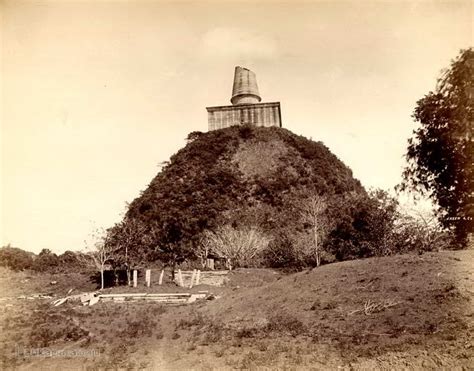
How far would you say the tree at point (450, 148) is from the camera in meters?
12.0

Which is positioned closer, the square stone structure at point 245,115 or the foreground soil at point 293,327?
the foreground soil at point 293,327

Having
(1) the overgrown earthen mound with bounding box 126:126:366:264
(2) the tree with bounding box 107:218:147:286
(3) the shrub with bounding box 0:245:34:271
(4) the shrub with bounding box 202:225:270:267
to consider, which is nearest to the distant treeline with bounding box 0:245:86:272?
(3) the shrub with bounding box 0:245:34:271

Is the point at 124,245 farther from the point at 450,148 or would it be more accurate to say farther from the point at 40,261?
the point at 450,148

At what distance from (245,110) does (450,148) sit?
5017 cm

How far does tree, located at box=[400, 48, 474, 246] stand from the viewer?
39.3 ft

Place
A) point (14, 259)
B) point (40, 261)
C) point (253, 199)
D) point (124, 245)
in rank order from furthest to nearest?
point (253, 199)
point (40, 261)
point (14, 259)
point (124, 245)

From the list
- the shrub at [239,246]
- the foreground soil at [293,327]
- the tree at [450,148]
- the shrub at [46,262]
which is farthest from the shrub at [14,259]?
the tree at [450,148]

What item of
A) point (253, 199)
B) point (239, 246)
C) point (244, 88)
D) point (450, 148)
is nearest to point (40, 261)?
point (239, 246)

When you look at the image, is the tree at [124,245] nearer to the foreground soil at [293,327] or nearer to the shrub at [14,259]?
the foreground soil at [293,327]

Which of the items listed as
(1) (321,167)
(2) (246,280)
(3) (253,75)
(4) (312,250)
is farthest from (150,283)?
(3) (253,75)

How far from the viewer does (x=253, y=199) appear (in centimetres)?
4750

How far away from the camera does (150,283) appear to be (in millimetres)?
26375

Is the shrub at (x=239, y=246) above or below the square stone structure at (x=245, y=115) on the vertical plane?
below

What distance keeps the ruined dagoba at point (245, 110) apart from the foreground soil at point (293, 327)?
44.3 meters
